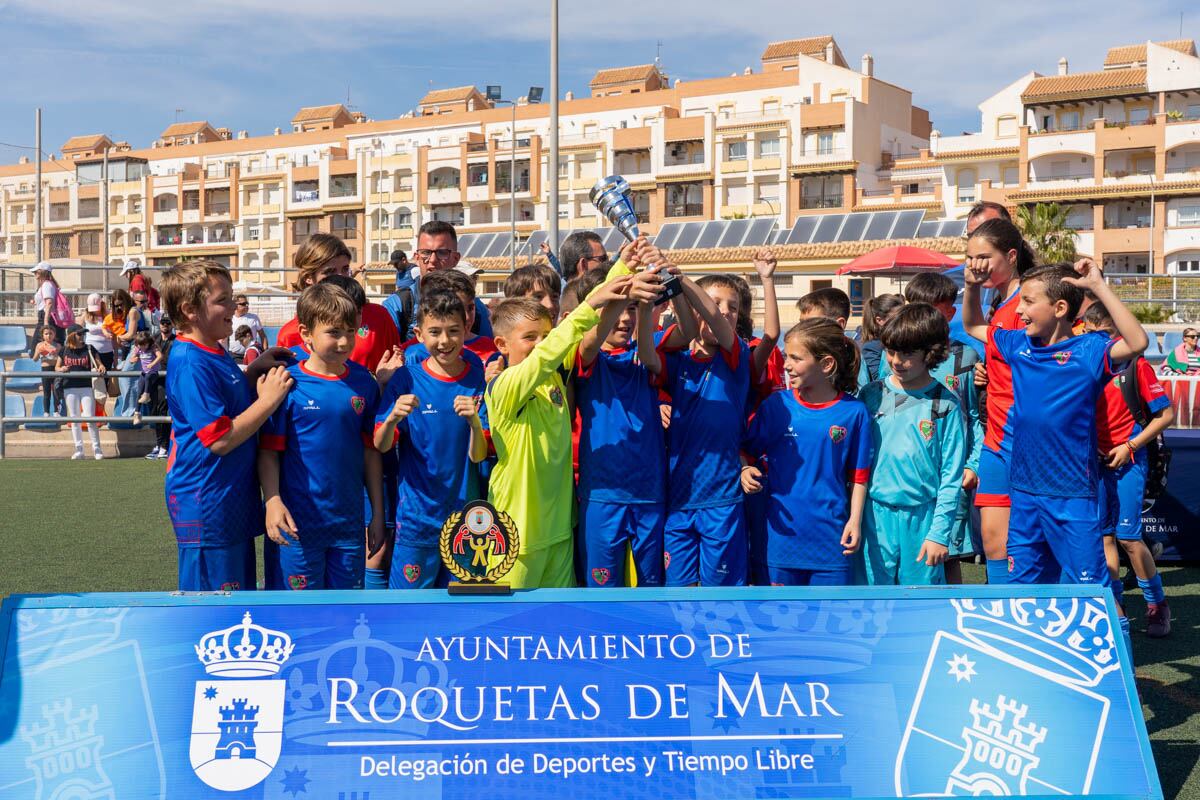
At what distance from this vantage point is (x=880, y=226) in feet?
170

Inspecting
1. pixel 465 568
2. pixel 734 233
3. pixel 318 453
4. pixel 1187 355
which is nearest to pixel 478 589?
pixel 465 568

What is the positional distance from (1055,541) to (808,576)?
0.93 metres

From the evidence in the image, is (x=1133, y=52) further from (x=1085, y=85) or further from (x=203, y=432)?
(x=203, y=432)

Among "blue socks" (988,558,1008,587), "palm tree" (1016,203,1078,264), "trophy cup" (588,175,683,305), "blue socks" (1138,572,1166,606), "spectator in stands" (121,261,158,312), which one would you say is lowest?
"blue socks" (1138,572,1166,606)

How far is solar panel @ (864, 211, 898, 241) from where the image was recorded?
2000 inches

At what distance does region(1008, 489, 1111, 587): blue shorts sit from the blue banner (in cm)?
101

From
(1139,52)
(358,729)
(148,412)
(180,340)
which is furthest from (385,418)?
(1139,52)

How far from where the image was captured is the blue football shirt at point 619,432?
4480 mm

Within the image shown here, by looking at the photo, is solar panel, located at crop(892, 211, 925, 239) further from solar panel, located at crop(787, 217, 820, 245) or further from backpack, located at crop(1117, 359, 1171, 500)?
backpack, located at crop(1117, 359, 1171, 500)

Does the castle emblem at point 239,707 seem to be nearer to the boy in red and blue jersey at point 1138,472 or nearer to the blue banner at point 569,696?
the blue banner at point 569,696

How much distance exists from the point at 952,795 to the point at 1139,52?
68069mm

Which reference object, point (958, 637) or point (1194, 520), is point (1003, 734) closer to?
point (958, 637)

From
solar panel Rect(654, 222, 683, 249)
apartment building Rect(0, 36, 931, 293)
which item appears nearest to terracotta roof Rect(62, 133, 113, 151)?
apartment building Rect(0, 36, 931, 293)

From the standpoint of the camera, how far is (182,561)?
4.29 metres
